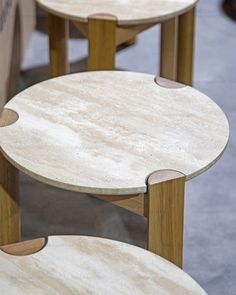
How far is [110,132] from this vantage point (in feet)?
5.70

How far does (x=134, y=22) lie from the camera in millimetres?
2170

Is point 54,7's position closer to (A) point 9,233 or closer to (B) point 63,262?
(A) point 9,233

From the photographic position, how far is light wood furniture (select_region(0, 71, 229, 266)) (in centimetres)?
159

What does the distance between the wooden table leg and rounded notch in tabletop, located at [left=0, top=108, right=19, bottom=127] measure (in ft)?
1.20

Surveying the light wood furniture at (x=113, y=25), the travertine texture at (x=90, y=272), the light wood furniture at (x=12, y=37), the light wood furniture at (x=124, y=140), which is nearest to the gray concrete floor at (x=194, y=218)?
the light wood furniture at (x=12, y=37)

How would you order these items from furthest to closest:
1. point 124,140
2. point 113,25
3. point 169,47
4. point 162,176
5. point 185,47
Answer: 1. point 185,47
2. point 169,47
3. point 113,25
4. point 124,140
5. point 162,176

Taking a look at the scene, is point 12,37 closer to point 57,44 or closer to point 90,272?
point 57,44

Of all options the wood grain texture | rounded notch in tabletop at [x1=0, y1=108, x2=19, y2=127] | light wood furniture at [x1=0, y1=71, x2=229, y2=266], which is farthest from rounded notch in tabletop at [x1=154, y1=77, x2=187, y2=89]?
the wood grain texture

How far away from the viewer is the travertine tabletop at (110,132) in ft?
5.27

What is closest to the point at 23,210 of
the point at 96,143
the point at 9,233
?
the point at 9,233

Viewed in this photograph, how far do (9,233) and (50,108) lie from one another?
298mm

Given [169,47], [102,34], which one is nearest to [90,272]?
[102,34]

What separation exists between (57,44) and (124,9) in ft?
1.19

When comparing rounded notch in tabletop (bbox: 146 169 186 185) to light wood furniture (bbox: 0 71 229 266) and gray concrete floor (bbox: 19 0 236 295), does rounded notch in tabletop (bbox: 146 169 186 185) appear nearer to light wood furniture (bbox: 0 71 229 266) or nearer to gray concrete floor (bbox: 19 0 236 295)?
light wood furniture (bbox: 0 71 229 266)
